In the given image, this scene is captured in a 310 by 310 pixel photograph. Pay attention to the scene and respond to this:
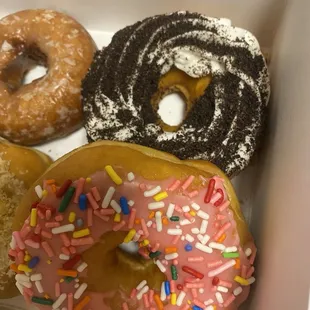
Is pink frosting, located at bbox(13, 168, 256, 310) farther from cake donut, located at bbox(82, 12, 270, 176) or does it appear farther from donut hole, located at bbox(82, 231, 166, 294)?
cake donut, located at bbox(82, 12, 270, 176)

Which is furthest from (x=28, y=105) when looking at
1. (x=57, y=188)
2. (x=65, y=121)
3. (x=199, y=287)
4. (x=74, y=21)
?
(x=199, y=287)

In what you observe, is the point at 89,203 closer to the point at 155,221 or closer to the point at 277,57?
the point at 155,221

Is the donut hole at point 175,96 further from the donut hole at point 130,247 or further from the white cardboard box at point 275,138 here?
the donut hole at point 130,247

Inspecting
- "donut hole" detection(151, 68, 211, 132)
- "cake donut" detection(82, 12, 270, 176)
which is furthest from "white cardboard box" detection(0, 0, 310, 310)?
"donut hole" detection(151, 68, 211, 132)

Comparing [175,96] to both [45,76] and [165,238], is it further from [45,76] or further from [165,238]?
[165,238]

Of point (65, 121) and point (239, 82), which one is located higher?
point (239, 82)

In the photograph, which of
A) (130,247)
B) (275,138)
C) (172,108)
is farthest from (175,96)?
(130,247)
